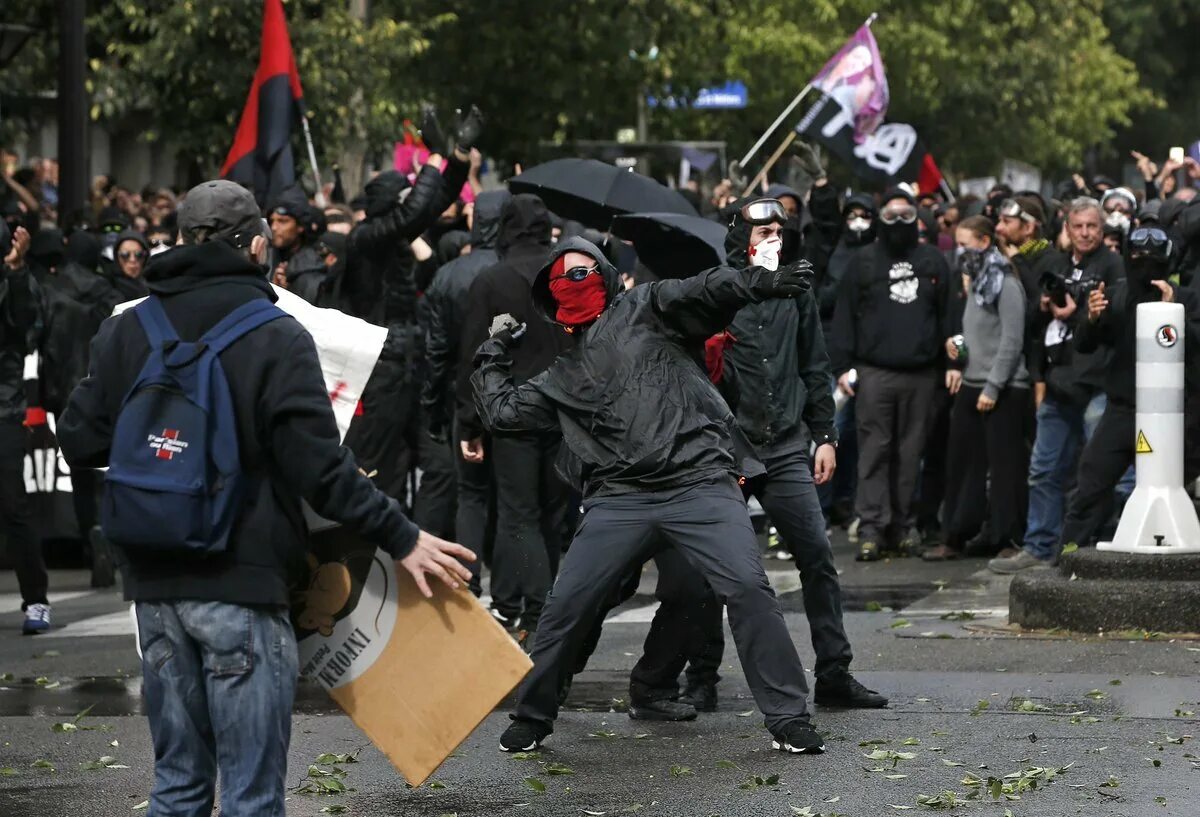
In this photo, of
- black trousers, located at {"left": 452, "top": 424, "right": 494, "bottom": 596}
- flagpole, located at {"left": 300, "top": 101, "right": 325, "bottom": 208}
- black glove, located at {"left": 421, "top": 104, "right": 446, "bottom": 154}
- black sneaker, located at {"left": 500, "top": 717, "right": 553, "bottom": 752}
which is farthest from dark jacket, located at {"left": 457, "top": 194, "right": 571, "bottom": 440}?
flagpole, located at {"left": 300, "top": 101, "right": 325, "bottom": 208}

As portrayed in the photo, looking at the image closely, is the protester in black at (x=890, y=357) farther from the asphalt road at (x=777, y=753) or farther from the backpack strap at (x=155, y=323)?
the backpack strap at (x=155, y=323)

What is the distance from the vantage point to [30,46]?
87.2 ft

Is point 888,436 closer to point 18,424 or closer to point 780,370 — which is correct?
point 18,424

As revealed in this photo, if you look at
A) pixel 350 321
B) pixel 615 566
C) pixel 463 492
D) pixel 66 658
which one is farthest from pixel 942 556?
pixel 350 321

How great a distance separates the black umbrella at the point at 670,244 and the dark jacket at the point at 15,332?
3.09m

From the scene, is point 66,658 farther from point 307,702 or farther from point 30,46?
point 30,46

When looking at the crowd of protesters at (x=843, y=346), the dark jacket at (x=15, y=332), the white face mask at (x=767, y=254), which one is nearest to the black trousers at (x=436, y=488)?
the crowd of protesters at (x=843, y=346)

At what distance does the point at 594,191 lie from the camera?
12.2 meters

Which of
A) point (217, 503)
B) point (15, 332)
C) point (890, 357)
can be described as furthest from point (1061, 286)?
point (217, 503)

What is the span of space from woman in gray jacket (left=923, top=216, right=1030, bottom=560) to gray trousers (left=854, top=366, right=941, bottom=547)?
0.65 feet

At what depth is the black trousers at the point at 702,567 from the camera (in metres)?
7.81

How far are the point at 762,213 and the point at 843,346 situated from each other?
5816 millimetres

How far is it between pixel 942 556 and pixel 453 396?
3.41 meters

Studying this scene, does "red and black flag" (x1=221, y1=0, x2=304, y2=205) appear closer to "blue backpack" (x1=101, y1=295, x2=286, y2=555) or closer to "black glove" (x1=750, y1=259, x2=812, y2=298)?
"black glove" (x1=750, y1=259, x2=812, y2=298)
